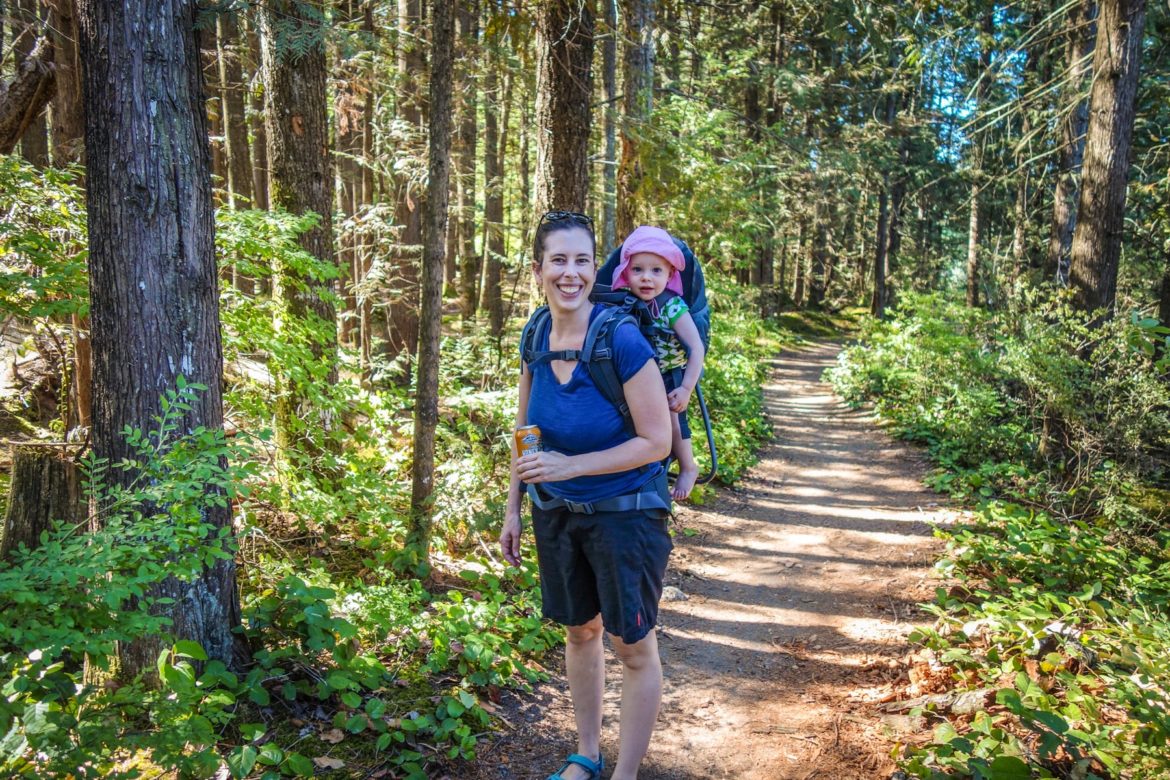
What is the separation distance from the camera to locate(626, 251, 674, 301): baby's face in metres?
3.15

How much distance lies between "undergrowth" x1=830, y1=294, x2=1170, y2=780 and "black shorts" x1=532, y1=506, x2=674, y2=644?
1504 mm

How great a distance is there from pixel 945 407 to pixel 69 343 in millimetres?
11446

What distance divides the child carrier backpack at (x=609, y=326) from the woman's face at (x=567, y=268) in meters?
0.13

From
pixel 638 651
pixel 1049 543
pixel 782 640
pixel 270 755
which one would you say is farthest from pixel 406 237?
pixel 638 651

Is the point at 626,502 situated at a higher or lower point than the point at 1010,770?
higher

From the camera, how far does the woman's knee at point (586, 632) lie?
300 cm

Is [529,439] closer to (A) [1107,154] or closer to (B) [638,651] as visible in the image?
(B) [638,651]

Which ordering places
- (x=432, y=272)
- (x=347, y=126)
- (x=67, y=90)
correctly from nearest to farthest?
(x=432, y=272)
(x=67, y=90)
(x=347, y=126)

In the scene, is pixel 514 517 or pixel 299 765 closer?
pixel 299 765

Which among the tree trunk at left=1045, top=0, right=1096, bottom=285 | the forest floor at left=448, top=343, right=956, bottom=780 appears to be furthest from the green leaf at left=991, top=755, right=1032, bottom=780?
the tree trunk at left=1045, top=0, right=1096, bottom=285

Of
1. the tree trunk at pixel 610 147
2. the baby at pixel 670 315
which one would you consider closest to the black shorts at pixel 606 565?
the baby at pixel 670 315

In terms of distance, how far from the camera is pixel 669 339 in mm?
3088

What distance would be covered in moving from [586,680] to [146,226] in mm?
2631

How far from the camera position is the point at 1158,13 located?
46.8 feet
